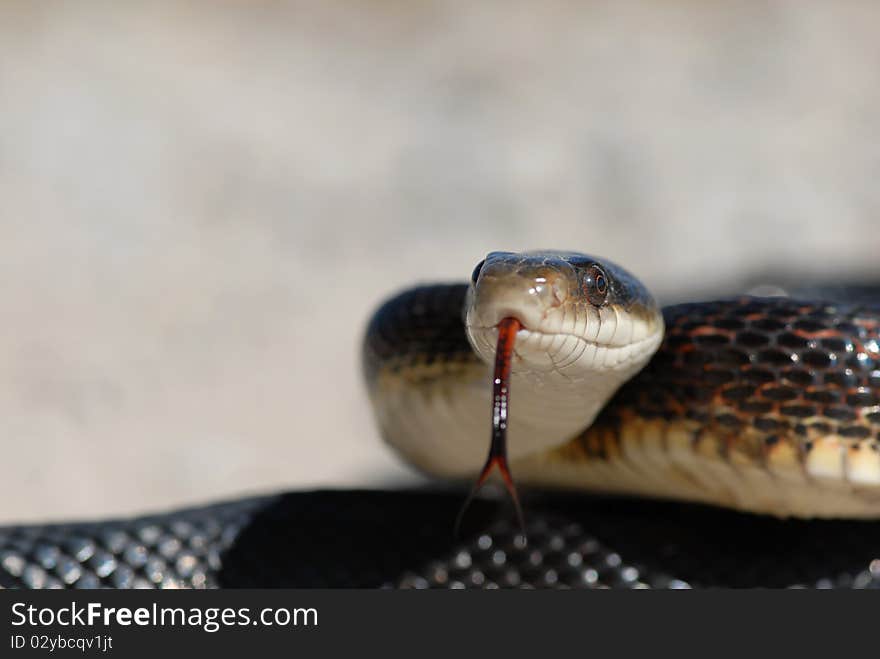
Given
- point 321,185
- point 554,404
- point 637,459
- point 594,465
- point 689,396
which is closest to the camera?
point 554,404

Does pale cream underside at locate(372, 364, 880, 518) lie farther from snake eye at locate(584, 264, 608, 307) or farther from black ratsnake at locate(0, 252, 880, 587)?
snake eye at locate(584, 264, 608, 307)

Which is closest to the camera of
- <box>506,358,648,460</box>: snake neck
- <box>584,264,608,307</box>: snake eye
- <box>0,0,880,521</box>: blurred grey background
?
<box>584,264,608,307</box>: snake eye

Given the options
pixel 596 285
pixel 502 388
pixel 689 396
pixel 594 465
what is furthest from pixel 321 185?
pixel 502 388

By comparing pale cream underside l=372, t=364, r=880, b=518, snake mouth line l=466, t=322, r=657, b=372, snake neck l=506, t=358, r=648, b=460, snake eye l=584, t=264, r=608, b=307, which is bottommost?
pale cream underside l=372, t=364, r=880, b=518

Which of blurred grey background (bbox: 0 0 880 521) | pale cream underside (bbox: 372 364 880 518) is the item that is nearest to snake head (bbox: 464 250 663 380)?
pale cream underside (bbox: 372 364 880 518)

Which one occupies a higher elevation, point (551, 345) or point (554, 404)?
point (551, 345)

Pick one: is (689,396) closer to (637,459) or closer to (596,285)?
(637,459)
